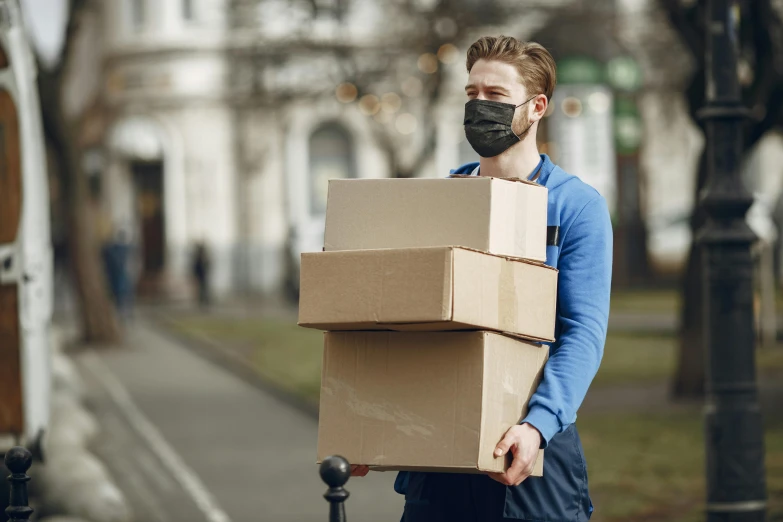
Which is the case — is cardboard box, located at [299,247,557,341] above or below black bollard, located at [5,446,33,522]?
above

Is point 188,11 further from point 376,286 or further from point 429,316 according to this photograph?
point 429,316

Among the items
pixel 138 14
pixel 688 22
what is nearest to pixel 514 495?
pixel 688 22

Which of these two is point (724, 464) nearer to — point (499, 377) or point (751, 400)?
point (751, 400)

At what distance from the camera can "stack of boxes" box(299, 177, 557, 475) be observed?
136 inches

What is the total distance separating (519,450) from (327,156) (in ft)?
148

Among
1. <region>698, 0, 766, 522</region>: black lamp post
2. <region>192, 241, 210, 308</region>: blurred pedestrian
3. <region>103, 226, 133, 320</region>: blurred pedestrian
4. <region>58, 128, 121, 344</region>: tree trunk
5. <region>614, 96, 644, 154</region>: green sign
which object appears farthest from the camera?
<region>614, 96, 644, 154</region>: green sign

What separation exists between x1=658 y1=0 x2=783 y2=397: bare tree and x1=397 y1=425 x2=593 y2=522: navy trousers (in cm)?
910

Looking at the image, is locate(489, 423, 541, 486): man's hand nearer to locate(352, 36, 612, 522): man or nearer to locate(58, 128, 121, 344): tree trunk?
locate(352, 36, 612, 522): man

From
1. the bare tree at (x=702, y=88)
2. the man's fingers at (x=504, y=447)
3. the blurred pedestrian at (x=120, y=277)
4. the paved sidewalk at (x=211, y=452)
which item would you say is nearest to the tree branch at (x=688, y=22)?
the bare tree at (x=702, y=88)

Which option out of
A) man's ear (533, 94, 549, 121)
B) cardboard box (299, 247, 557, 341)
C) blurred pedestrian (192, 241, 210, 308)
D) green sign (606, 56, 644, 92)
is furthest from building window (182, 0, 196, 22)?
cardboard box (299, 247, 557, 341)

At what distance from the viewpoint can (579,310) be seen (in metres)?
3.64

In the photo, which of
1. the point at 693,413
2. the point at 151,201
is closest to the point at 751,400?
the point at 693,413

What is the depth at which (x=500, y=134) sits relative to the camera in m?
3.69

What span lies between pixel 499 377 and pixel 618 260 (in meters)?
38.9
